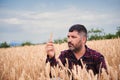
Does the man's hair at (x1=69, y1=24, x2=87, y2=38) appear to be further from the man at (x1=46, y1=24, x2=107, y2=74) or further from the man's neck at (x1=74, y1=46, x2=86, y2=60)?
the man's neck at (x1=74, y1=46, x2=86, y2=60)

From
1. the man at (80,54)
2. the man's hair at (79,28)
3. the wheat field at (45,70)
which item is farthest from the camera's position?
the man's hair at (79,28)

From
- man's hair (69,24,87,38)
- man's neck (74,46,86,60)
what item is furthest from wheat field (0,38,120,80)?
man's hair (69,24,87,38)

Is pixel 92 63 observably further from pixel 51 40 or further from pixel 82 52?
pixel 51 40

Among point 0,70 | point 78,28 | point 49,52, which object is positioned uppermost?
point 78,28

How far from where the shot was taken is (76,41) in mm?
2979

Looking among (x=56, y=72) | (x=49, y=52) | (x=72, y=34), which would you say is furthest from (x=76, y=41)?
(x=56, y=72)

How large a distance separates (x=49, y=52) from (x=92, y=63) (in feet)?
2.16

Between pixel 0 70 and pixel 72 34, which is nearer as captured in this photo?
pixel 72 34

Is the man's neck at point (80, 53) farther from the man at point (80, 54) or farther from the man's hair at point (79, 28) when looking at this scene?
the man's hair at point (79, 28)

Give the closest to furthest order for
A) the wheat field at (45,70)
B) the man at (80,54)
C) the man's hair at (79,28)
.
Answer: the wheat field at (45,70)
the man at (80,54)
the man's hair at (79,28)

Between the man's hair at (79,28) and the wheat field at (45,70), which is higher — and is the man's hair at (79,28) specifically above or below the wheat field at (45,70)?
above

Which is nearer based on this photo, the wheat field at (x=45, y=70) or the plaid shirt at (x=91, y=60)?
the wheat field at (x=45, y=70)

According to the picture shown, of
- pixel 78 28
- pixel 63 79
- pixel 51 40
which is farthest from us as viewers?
pixel 78 28

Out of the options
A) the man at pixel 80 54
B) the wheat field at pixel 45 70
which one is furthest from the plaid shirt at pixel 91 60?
the wheat field at pixel 45 70
